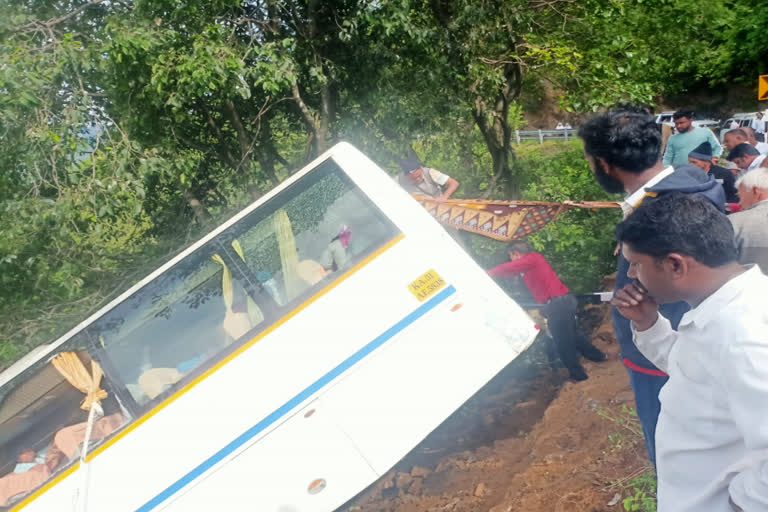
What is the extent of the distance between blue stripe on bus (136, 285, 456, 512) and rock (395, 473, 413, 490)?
1460 millimetres

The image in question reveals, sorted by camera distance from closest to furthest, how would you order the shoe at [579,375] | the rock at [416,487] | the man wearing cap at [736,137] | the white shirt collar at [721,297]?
the white shirt collar at [721,297] → the rock at [416,487] → the shoe at [579,375] → the man wearing cap at [736,137]

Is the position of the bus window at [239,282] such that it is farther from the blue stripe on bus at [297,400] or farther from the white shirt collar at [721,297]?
the white shirt collar at [721,297]

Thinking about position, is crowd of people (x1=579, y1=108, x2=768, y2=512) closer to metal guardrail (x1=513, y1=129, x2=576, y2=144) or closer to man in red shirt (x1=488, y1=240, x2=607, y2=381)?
man in red shirt (x1=488, y1=240, x2=607, y2=381)

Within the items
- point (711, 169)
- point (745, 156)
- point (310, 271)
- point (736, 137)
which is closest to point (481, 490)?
point (310, 271)

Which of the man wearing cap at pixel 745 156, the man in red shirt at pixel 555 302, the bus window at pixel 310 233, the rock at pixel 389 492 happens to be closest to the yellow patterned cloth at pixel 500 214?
the man in red shirt at pixel 555 302

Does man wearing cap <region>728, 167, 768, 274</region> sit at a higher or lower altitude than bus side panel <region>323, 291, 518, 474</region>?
lower

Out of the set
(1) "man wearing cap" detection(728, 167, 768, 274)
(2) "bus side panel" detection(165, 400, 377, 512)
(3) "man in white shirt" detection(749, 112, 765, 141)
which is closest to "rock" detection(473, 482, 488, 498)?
(2) "bus side panel" detection(165, 400, 377, 512)

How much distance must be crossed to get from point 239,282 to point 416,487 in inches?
81.2

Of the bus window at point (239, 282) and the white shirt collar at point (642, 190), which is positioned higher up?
the bus window at point (239, 282)

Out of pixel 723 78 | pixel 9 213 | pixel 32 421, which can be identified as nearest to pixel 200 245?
pixel 32 421

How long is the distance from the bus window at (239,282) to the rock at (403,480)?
1.78 metres

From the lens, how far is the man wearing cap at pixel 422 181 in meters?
6.33

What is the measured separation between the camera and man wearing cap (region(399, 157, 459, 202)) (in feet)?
20.8

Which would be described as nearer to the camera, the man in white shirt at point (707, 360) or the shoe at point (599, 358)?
the man in white shirt at point (707, 360)
